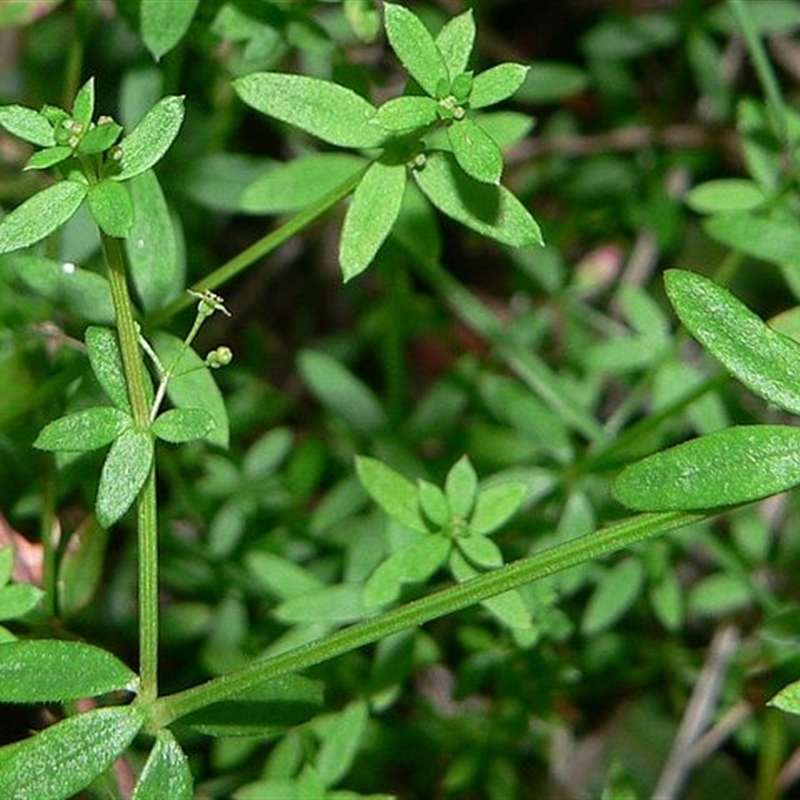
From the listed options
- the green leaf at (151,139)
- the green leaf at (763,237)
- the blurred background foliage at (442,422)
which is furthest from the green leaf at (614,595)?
the green leaf at (151,139)

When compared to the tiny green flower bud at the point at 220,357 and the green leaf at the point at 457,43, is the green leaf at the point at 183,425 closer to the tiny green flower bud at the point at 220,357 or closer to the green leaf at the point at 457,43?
the tiny green flower bud at the point at 220,357

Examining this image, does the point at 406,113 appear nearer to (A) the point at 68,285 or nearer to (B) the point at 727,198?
(A) the point at 68,285

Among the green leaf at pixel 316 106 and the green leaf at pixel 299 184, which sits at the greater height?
the green leaf at pixel 316 106

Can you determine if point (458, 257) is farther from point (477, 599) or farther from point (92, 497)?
point (477, 599)

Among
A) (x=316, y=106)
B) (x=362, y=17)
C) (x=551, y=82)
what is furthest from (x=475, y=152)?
(x=551, y=82)

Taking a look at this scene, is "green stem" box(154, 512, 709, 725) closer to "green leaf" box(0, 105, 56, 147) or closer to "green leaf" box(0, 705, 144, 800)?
"green leaf" box(0, 705, 144, 800)
